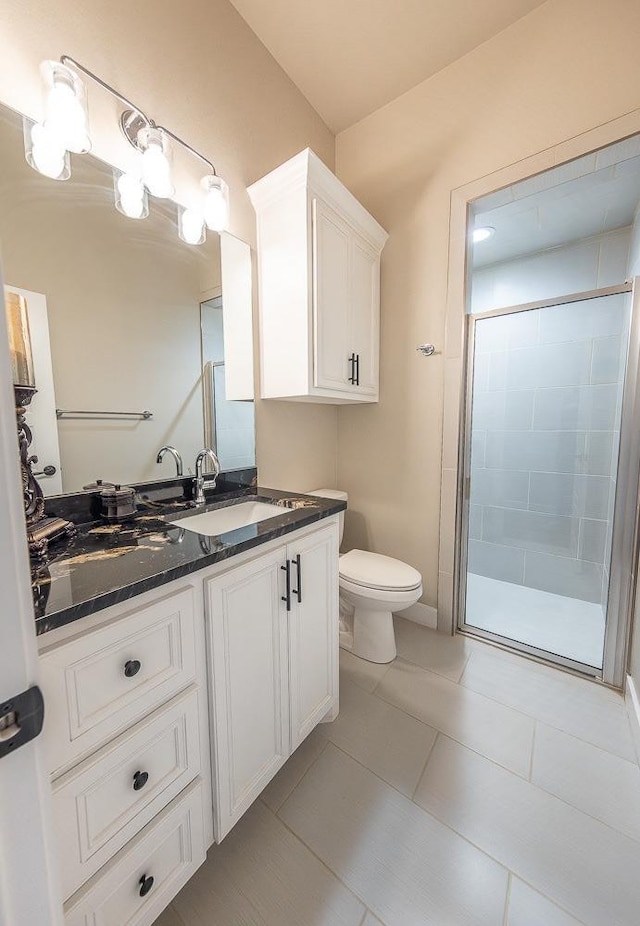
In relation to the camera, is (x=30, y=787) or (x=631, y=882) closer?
(x=30, y=787)

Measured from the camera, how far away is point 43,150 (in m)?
0.99

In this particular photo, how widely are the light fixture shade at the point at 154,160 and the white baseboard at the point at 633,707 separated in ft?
8.54

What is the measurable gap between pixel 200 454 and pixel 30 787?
1156 millimetres

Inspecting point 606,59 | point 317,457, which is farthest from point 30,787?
point 606,59

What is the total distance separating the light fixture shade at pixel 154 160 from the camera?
1152mm

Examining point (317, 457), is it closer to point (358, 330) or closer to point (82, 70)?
point (358, 330)

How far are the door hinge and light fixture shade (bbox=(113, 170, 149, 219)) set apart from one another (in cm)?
142

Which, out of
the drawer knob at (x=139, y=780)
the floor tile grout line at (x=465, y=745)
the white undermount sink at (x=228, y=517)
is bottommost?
the floor tile grout line at (x=465, y=745)

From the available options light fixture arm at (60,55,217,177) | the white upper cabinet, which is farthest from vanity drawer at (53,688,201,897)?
light fixture arm at (60,55,217,177)

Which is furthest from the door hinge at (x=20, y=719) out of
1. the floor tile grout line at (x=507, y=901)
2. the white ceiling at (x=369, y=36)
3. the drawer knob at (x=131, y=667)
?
the white ceiling at (x=369, y=36)

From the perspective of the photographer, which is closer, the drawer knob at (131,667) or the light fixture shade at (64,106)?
the drawer knob at (131,667)

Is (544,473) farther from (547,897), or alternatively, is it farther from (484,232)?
(547,897)

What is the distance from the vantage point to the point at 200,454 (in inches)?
57.2

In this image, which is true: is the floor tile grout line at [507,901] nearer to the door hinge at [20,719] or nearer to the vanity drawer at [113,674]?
the vanity drawer at [113,674]
